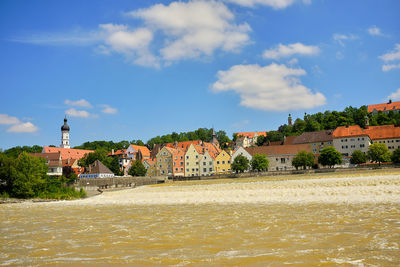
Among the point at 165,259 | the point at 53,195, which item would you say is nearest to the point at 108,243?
the point at 165,259

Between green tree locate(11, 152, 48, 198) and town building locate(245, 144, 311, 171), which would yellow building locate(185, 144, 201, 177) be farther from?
green tree locate(11, 152, 48, 198)

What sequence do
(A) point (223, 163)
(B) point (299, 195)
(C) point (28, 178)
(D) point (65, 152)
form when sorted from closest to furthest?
(B) point (299, 195) → (C) point (28, 178) → (A) point (223, 163) → (D) point (65, 152)

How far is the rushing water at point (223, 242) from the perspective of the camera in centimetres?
846

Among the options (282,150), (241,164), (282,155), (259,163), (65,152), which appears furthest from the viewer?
(65,152)

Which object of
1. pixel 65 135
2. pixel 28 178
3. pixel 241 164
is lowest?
pixel 241 164

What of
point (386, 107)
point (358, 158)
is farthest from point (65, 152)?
point (386, 107)

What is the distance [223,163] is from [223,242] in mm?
91234

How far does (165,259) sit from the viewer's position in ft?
28.9

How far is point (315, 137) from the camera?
108 meters

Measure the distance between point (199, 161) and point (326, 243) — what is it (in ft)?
316

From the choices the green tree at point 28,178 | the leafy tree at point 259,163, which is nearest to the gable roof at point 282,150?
the leafy tree at point 259,163

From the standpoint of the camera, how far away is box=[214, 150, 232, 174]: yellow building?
101m

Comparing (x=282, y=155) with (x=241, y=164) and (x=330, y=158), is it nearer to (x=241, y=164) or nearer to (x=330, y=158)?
(x=241, y=164)

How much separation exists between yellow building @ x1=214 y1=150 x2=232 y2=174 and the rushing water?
8485 centimetres
